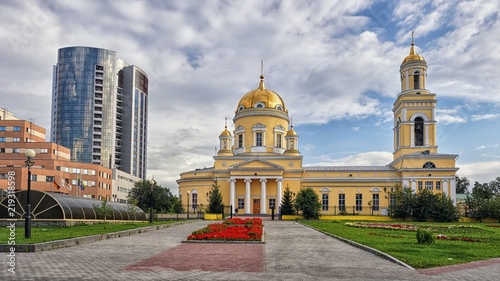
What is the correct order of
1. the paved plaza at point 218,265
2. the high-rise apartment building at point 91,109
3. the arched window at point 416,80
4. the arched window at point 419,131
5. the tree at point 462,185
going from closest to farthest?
the paved plaza at point 218,265 < the arched window at point 416,80 < the arched window at point 419,131 < the tree at point 462,185 < the high-rise apartment building at point 91,109

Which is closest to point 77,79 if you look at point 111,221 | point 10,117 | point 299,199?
point 10,117

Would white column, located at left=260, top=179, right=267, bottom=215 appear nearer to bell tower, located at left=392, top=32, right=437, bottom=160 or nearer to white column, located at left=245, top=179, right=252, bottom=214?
white column, located at left=245, top=179, right=252, bottom=214

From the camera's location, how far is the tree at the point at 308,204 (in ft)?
173

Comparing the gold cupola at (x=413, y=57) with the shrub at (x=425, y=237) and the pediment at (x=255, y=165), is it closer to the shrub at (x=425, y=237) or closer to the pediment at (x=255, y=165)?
the pediment at (x=255, y=165)

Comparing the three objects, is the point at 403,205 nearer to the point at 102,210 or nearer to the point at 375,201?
the point at 375,201

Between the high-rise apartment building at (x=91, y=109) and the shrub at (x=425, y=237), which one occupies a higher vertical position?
the high-rise apartment building at (x=91, y=109)

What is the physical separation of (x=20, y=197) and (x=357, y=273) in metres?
22.0

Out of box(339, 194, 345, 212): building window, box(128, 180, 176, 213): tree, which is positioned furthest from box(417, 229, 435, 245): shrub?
box(339, 194, 345, 212): building window

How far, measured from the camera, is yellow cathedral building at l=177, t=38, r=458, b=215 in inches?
2320

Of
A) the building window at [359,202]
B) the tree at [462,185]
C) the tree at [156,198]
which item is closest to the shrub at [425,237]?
the tree at [156,198]

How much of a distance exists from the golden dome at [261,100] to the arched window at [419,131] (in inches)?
714

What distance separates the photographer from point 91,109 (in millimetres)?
131875

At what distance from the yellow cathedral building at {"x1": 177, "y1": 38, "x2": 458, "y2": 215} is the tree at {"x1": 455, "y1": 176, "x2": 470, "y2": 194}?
2198 inches

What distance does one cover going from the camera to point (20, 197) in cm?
2706
